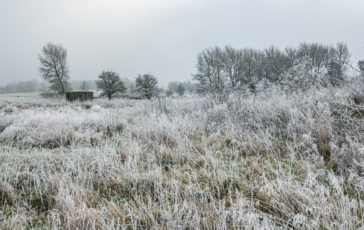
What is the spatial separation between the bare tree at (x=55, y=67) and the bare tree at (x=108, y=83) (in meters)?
5.31

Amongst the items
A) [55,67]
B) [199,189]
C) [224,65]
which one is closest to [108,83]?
[55,67]

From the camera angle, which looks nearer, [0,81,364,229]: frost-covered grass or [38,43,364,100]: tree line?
[0,81,364,229]: frost-covered grass

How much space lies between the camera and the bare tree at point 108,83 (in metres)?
25.4

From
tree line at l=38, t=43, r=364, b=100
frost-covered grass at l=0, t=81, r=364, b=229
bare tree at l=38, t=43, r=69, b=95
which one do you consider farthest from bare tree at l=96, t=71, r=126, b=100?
frost-covered grass at l=0, t=81, r=364, b=229

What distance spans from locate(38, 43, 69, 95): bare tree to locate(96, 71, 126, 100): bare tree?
17.4 feet

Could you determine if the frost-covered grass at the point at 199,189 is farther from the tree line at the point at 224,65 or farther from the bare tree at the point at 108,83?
the bare tree at the point at 108,83

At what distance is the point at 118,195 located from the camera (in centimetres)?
195

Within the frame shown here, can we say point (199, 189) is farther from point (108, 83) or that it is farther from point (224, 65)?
point (224, 65)

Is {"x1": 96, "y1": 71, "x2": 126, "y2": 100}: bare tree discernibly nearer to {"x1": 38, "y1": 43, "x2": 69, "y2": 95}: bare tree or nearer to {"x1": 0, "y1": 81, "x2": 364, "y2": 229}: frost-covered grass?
{"x1": 38, "y1": 43, "x2": 69, "y2": 95}: bare tree

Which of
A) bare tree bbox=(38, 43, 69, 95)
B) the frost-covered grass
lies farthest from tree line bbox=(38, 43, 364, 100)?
the frost-covered grass

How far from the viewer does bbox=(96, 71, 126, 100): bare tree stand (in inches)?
1001

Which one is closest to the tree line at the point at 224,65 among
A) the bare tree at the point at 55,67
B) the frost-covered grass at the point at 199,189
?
the bare tree at the point at 55,67

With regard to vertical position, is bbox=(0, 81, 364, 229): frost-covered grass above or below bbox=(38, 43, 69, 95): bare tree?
below

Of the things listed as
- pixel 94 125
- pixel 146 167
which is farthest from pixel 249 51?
pixel 146 167
